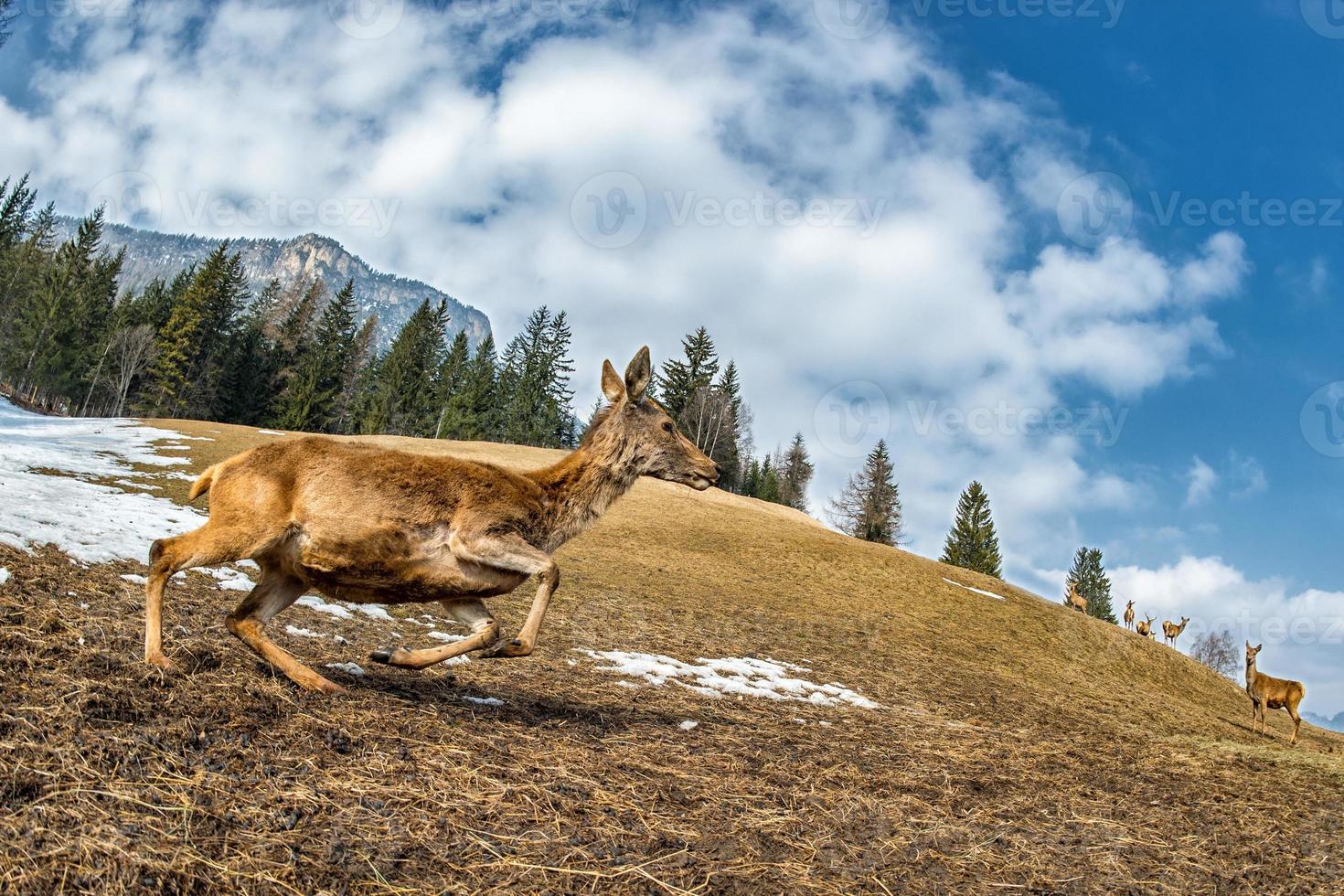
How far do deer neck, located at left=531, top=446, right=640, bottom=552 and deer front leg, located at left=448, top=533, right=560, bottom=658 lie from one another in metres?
0.73

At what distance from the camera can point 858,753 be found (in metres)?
7.11

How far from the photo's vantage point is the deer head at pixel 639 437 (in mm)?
7141

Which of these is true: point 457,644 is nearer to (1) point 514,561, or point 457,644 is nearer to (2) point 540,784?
(1) point 514,561

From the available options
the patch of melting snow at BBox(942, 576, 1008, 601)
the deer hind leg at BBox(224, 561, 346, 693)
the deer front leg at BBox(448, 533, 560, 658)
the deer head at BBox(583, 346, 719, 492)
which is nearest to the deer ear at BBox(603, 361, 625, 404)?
the deer head at BBox(583, 346, 719, 492)

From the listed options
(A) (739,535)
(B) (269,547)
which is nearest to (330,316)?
(A) (739,535)

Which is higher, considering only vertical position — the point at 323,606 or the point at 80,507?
the point at 80,507

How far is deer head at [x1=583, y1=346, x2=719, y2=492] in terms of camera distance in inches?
281

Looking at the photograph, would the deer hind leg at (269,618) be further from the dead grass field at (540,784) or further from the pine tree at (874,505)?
the pine tree at (874,505)

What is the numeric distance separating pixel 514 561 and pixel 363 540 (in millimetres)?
1085

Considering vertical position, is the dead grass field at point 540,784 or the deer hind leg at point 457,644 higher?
the deer hind leg at point 457,644

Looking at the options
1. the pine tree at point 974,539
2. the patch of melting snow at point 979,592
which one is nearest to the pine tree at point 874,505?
the pine tree at point 974,539

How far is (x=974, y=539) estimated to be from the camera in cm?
6216

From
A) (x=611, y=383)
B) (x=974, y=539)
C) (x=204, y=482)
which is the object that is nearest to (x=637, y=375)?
(x=611, y=383)

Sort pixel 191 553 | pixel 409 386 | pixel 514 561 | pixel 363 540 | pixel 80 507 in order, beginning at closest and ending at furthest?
pixel 191 553, pixel 363 540, pixel 514 561, pixel 80 507, pixel 409 386
